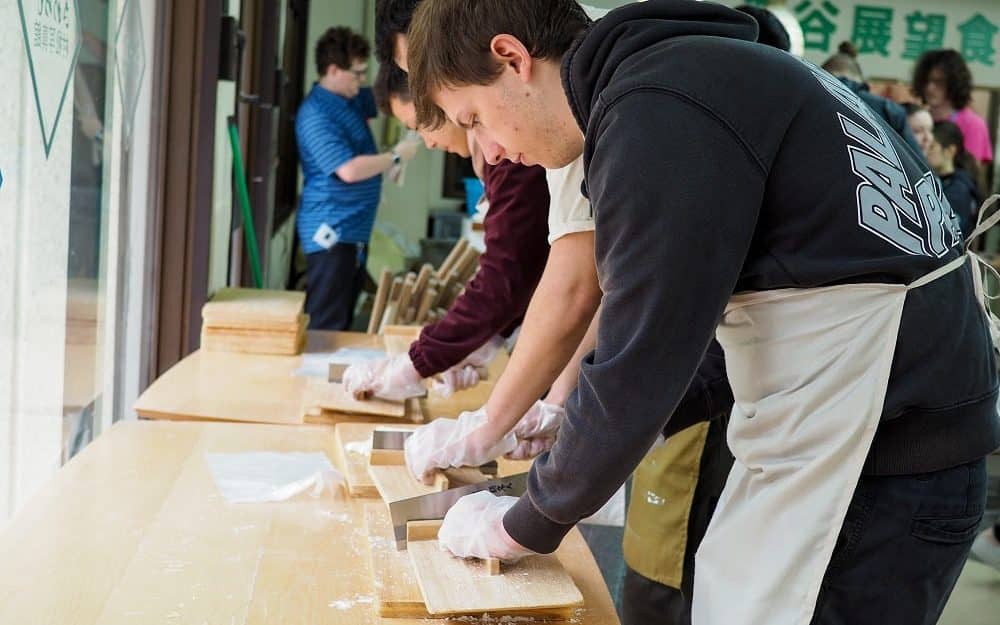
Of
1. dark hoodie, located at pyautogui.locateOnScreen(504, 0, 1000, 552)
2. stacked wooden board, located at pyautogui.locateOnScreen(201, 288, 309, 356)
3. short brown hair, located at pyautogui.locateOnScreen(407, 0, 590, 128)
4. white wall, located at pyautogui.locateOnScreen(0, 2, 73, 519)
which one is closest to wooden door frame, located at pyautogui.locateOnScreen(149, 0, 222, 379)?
stacked wooden board, located at pyautogui.locateOnScreen(201, 288, 309, 356)

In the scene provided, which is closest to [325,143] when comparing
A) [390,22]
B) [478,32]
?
[390,22]

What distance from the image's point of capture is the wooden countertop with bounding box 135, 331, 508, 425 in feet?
6.88

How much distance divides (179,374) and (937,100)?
396 centimetres

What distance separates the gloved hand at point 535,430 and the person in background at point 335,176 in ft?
10.7

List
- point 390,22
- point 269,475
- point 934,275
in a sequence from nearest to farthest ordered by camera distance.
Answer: point 934,275 → point 269,475 → point 390,22

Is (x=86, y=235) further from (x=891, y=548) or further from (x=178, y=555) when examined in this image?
(x=891, y=548)

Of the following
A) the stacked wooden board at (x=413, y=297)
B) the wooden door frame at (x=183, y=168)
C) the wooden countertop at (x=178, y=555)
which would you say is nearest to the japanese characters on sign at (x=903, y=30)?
the stacked wooden board at (x=413, y=297)

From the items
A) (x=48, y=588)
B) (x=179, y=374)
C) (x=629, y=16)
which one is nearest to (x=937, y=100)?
(x=179, y=374)

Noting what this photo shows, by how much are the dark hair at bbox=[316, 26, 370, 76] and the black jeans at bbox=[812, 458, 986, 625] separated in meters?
4.10

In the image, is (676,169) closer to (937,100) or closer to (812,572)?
(812,572)

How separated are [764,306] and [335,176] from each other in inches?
158

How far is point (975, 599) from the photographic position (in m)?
2.96

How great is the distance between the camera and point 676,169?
39.0 inches

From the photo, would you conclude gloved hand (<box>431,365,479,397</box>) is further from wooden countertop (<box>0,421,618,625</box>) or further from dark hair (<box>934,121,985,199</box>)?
dark hair (<box>934,121,985,199</box>)
